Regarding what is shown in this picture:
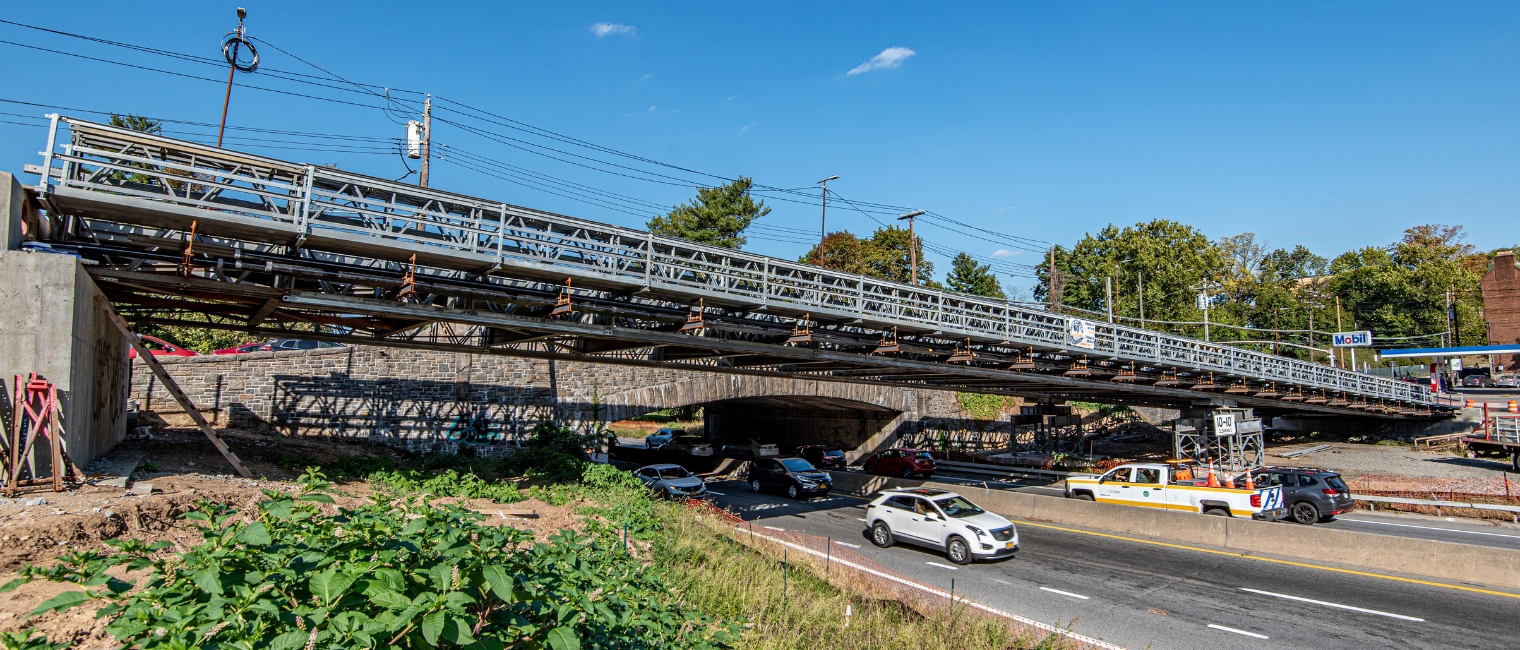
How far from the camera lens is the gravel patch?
33.2 meters

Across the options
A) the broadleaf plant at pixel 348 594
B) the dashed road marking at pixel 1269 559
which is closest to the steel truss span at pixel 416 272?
the dashed road marking at pixel 1269 559

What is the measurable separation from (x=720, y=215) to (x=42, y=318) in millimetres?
50090

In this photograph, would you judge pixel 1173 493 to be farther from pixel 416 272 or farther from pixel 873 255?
pixel 873 255

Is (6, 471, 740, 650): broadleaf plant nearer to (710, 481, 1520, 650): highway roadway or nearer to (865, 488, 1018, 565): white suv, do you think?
(710, 481, 1520, 650): highway roadway

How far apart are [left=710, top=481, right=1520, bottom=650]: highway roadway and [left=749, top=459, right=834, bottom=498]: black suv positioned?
729cm

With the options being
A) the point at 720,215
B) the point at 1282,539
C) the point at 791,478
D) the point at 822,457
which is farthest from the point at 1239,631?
the point at 720,215

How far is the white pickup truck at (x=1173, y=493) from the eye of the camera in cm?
2119

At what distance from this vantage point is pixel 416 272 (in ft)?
50.1

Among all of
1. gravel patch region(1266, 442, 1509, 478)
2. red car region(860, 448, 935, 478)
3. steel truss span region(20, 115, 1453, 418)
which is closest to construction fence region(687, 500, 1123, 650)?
steel truss span region(20, 115, 1453, 418)

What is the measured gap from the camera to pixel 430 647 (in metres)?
3.91

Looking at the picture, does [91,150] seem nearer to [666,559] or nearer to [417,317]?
[417,317]

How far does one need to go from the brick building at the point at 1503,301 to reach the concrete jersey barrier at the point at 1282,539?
64.2 m

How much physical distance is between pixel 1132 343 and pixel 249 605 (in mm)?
28572

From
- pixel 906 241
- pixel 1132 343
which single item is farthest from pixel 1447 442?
pixel 906 241
